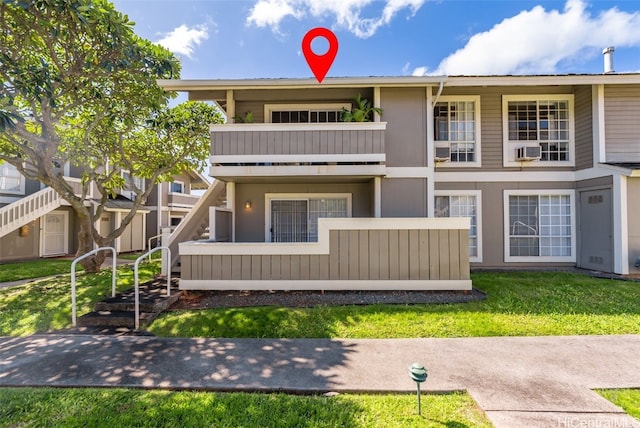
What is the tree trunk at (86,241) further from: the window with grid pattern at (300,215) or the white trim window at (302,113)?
the white trim window at (302,113)

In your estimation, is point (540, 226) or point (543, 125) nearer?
point (540, 226)

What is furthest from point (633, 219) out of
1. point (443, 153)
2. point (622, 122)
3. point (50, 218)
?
point (50, 218)

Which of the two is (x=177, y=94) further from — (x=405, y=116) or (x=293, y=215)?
(x=405, y=116)

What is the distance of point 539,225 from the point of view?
29.7 ft

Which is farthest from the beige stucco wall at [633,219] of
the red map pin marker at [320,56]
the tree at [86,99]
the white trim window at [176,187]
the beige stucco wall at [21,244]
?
the white trim window at [176,187]

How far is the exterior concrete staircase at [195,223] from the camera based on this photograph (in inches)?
319

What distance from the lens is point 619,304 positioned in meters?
5.63

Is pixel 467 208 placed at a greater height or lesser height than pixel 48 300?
greater

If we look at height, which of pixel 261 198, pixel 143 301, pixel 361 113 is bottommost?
pixel 143 301

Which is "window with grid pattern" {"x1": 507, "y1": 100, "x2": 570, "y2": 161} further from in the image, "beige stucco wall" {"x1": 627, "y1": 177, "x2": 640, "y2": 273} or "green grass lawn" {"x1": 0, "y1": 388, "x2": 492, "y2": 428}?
"green grass lawn" {"x1": 0, "y1": 388, "x2": 492, "y2": 428}

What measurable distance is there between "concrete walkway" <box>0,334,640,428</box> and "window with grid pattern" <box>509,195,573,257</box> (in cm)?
508

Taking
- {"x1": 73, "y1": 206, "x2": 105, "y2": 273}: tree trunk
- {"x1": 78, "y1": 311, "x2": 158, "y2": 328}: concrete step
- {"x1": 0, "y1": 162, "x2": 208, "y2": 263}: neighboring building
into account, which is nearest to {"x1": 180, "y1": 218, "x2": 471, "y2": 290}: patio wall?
{"x1": 78, "y1": 311, "x2": 158, "y2": 328}: concrete step

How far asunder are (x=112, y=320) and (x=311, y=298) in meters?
3.72

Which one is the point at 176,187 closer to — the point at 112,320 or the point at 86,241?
the point at 86,241
